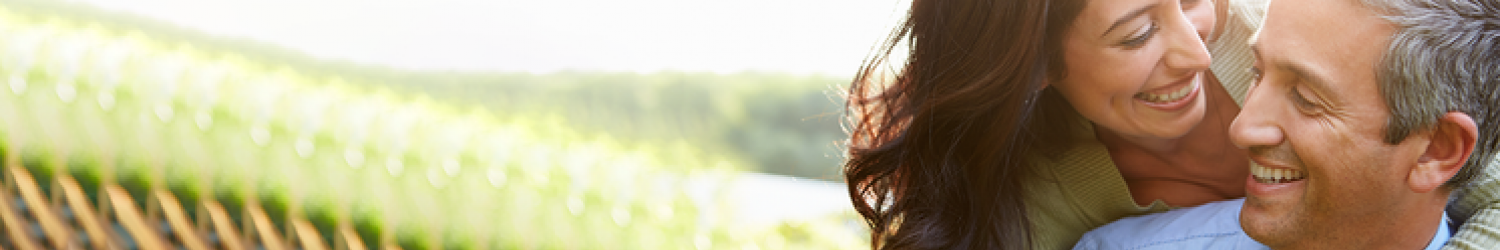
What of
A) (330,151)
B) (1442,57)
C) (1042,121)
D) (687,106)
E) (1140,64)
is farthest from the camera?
(687,106)

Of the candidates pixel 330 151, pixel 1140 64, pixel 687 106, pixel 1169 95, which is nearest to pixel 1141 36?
pixel 1140 64

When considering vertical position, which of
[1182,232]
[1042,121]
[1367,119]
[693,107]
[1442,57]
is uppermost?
[1442,57]

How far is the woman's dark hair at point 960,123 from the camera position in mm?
1956

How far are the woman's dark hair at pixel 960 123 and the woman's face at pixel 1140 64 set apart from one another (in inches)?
1.9

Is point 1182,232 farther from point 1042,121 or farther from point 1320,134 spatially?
point 1320,134

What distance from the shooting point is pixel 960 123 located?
7.16 ft

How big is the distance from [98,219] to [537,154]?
1.90m

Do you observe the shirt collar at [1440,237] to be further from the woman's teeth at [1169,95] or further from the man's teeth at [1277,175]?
the woman's teeth at [1169,95]

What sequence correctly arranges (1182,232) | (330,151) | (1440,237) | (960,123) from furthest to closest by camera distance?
(330,151) → (960,123) → (1182,232) → (1440,237)

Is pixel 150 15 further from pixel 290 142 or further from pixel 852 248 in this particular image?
pixel 852 248

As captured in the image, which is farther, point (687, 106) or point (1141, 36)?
point (687, 106)

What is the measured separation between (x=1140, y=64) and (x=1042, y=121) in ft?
1.43

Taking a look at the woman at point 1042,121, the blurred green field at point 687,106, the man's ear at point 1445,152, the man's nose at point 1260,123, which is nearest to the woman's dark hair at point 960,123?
the woman at point 1042,121

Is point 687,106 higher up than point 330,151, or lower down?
lower down
